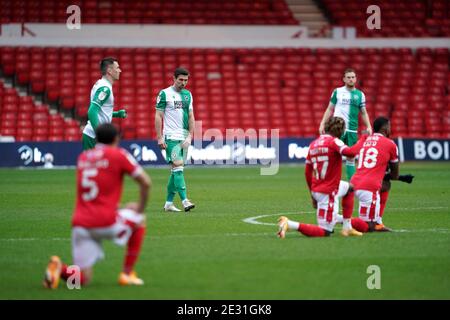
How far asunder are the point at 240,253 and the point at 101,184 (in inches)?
100

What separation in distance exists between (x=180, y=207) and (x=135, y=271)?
7.29 m

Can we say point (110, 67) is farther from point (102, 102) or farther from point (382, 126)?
point (382, 126)

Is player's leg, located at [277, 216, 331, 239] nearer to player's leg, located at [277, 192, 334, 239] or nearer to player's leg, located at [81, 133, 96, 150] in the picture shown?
player's leg, located at [277, 192, 334, 239]

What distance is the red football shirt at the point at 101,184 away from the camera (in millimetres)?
8195

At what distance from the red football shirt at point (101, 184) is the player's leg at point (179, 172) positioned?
279 inches

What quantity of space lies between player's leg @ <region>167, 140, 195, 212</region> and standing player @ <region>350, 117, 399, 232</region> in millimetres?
3724

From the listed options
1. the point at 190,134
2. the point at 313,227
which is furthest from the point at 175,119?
the point at 313,227

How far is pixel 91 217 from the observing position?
323 inches

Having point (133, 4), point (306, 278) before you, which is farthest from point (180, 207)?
point (133, 4)

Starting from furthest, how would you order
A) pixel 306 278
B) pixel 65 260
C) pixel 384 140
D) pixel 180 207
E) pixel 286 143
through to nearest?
pixel 286 143 → pixel 180 207 → pixel 384 140 → pixel 65 260 → pixel 306 278

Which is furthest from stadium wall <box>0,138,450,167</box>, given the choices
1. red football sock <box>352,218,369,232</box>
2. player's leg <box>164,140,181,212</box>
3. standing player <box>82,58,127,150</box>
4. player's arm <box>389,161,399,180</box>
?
red football sock <box>352,218,369,232</box>

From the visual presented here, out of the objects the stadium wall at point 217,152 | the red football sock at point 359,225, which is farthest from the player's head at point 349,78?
the stadium wall at point 217,152

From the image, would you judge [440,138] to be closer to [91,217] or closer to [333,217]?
[333,217]

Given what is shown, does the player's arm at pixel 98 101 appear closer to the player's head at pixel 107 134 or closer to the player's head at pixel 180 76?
the player's head at pixel 180 76
